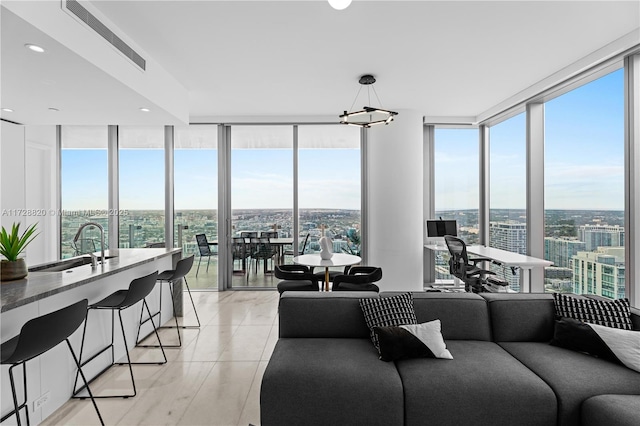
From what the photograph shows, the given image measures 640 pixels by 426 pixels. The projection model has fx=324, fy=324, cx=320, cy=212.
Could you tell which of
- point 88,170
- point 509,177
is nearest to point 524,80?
point 509,177

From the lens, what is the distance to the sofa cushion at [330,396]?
1699 millimetres

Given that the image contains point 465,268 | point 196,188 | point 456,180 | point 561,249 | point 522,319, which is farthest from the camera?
point 456,180

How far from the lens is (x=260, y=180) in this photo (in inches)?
224

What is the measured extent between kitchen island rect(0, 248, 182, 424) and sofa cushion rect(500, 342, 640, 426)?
2950 mm

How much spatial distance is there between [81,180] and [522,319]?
6294 mm

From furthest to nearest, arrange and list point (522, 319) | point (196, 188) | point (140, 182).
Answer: point (196, 188), point (140, 182), point (522, 319)

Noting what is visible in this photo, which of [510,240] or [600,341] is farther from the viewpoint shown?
[510,240]

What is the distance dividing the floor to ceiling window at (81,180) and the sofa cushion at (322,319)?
4.48 meters

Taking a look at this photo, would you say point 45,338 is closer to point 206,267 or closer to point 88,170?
point 206,267

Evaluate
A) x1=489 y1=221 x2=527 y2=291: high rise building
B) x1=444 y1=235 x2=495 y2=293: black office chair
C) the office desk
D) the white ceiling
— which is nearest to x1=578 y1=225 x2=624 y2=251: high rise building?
the office desk

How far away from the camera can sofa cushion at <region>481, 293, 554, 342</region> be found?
2.30 metres

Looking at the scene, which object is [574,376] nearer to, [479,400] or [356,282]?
[479,400]

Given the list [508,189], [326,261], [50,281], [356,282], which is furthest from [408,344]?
[508,189]

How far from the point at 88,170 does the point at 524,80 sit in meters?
6.59
